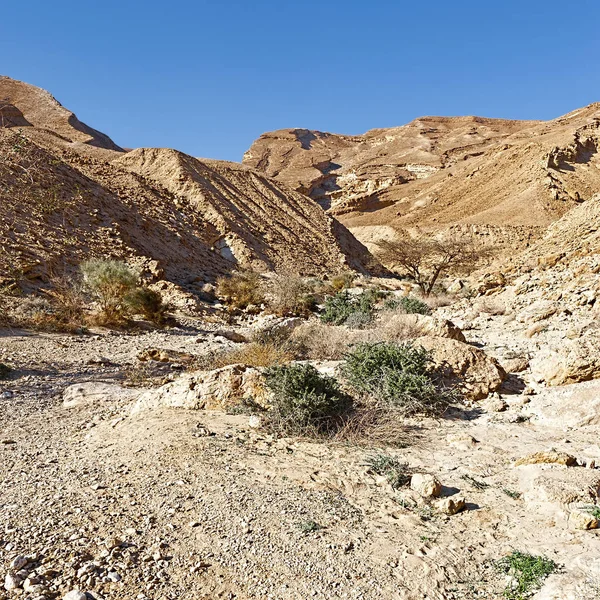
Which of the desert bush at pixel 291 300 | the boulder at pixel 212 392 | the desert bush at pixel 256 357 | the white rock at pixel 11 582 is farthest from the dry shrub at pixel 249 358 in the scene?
the desert bush at pixel 291 300

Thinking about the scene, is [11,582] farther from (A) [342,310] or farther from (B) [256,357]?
(A) [342,310]

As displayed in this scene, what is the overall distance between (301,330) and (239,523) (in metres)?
5.36

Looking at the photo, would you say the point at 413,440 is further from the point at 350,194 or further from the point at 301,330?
the point at 350,194

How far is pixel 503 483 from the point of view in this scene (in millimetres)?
3287

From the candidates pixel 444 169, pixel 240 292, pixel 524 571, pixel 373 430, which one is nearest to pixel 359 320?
pixel 373 430

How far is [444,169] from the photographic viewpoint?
52.4 meters

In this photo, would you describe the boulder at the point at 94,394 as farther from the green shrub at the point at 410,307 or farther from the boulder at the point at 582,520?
the green shrub at the point at 410,307

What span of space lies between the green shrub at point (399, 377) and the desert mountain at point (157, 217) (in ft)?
18.1

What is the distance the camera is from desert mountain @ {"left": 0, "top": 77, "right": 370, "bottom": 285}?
12.8 m

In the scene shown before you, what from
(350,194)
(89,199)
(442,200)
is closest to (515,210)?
(442,200)

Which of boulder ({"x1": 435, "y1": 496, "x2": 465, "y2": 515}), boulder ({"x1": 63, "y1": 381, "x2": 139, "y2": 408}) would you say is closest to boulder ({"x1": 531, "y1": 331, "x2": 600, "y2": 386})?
boulder ({"x1": 435, "y1": 496, "x2": 465, "y2": 515})

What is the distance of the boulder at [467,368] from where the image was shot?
5.11 m

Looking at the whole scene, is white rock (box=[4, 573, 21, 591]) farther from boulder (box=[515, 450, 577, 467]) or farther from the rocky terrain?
boulder (box=[515, 450, 577, 467])

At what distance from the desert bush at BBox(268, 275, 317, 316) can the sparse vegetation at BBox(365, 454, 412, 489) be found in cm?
920
